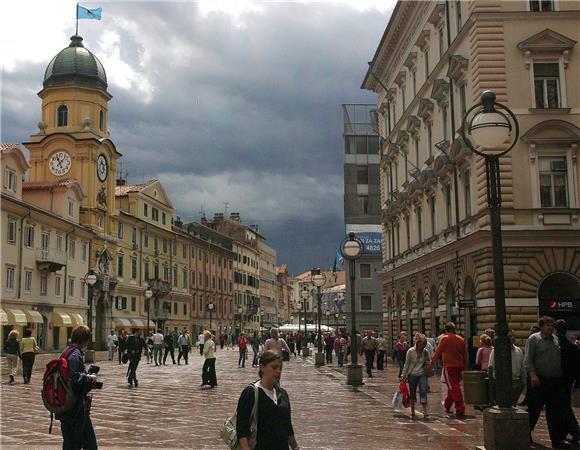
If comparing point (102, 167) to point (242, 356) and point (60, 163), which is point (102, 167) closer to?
point (60, 163)

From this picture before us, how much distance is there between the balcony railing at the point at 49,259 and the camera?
46688 mm

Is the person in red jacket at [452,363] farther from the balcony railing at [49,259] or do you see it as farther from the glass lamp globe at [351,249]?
the balcony railing at [49,259]

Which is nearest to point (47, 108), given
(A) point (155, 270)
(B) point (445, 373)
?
(A) point (155, 270)

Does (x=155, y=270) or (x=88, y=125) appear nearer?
(x=88, y=125)

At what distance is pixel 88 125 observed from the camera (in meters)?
58.7

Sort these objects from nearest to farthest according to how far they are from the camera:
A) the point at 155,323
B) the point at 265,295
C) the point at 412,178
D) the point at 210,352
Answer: the point at 210,352
the point at 412,178
the point at 155,323
the point at 265,295

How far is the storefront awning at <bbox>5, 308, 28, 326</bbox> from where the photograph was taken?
137 feet

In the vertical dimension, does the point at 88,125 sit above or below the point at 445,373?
above

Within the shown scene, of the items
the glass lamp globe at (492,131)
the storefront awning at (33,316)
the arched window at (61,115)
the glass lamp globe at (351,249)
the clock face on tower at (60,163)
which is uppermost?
the arched window at (61,115)

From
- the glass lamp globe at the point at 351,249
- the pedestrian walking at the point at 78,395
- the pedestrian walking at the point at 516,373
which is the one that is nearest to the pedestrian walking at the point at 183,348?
the glass lamp globe at the point at 351,249

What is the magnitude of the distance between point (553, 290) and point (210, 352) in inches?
488

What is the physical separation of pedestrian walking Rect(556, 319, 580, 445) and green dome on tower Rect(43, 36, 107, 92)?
54255 millimetres

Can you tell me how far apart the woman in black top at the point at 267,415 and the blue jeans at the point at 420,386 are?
9.50 meters

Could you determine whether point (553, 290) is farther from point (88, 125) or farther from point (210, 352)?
point (88, 125)
